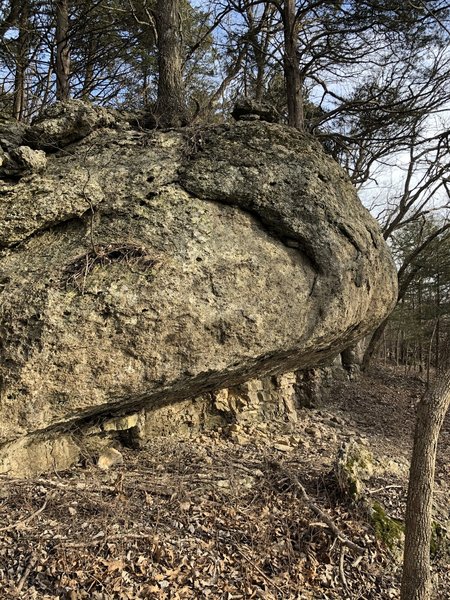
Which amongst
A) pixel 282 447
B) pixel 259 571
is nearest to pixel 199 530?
pixel 259 571

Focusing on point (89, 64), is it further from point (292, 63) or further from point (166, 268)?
point (166, 268)

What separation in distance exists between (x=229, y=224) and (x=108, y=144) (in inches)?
67.9

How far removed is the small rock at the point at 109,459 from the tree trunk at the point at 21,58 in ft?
20.7

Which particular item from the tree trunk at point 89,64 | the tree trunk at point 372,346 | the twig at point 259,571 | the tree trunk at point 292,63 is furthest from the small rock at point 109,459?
the tree trunk at point 372,346

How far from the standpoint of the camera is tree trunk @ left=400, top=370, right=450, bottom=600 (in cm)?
304

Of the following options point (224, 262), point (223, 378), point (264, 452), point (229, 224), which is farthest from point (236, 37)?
point (264, 452)

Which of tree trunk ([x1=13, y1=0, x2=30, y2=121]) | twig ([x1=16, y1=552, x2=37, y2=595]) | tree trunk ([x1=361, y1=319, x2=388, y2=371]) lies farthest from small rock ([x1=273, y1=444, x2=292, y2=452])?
tree trunk ([x1=13, y1=0, x2=30, y2=121])

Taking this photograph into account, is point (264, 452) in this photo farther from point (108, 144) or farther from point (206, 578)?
point (108, 144)

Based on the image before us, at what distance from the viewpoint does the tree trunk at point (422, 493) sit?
3.04 metres

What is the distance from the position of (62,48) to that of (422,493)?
831 centimetres

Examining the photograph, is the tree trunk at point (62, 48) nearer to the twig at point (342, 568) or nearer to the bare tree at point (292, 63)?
the bare tree at point (292, 63)

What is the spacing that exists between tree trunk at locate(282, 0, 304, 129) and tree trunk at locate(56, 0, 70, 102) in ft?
12.9

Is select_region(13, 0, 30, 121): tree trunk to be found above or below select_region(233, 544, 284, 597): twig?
above

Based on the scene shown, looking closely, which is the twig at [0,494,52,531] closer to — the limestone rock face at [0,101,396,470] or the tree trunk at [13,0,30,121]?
the limestone rock face at [0,101,396,470]
